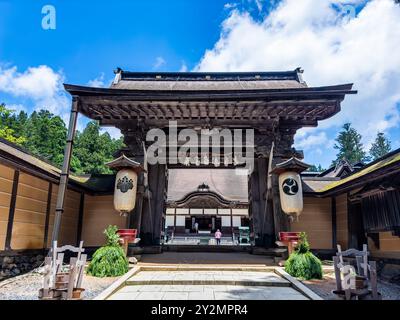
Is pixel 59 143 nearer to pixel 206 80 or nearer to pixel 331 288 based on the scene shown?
pixel 206 80

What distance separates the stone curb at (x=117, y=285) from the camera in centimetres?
481

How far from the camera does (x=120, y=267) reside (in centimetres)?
670

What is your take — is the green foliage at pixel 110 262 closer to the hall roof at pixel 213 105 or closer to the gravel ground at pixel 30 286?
the gravel ground at pixel 30 286

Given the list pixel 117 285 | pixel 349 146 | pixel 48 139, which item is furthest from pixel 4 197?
pixel 349 146

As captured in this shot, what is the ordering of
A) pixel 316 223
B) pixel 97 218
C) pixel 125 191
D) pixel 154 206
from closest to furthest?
pixel 125 191, pixel 316 223, pixel 97 218, pixel 154 206

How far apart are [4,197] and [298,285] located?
6916mm

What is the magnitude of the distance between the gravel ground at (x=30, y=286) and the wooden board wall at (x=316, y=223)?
6.96 m

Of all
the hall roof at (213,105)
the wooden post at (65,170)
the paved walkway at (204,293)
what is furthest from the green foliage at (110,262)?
the hall roof at (213,105)

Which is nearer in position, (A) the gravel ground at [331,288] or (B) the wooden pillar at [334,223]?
(A) the gravel ground at [331,288]

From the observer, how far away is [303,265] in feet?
21.4

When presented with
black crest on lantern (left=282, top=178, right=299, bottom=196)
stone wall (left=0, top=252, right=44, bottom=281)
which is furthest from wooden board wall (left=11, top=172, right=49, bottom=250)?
black crest on lantern (left=282, top=178, right=299, bottom=196)
